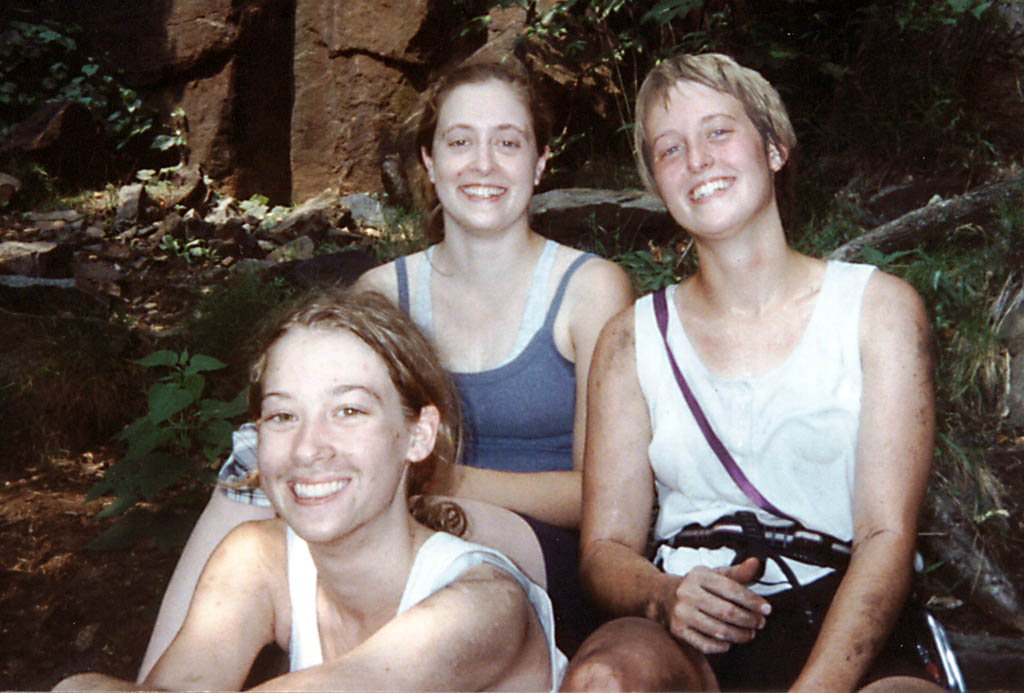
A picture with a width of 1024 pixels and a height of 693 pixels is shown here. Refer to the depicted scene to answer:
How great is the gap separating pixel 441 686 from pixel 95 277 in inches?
123

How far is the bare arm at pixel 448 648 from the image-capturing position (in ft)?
3.97

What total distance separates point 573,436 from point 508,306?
31 centimetres

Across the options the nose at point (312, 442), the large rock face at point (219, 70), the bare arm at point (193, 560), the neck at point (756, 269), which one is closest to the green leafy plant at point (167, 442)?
the bare arm at point (193, 560)

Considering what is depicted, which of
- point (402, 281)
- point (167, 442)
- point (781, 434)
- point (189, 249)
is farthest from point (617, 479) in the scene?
point (189, 249)

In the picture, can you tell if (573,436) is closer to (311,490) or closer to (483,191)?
(483,191)

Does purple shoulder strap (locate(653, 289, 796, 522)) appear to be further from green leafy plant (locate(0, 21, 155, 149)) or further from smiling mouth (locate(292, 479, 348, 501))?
green leafy plant (locate(0, 21, 155, 149))

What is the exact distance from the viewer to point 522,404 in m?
1.94

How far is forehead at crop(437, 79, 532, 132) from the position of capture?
1.96 metres

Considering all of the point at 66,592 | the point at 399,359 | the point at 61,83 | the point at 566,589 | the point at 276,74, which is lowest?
the point at 66,592

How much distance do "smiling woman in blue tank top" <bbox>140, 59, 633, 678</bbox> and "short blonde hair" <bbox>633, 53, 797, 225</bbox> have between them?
14.5 inches

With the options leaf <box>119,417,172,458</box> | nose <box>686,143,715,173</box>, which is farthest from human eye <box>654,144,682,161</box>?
leaf <box>119,417,172,458</box>

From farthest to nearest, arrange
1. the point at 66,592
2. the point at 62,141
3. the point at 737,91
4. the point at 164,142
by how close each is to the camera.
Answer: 1. the point at 164,142
2. the point at 62,141
3. the point at 66,592
4. the point at 737,91

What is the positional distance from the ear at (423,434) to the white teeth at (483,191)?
1.90 ft

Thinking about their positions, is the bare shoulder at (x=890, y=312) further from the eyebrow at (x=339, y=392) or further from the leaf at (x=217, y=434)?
the leaf at (x=217, y=434)
